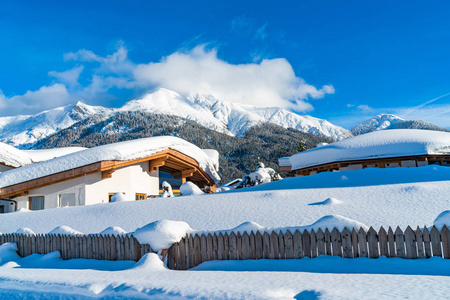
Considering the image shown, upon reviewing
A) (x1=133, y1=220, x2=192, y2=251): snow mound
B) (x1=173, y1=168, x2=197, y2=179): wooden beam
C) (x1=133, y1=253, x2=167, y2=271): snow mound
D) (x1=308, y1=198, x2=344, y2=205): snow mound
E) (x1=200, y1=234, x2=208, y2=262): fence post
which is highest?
(x1=173, y1=168, x2=197, y2=179): wooden beam

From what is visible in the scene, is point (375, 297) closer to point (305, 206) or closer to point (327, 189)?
point (305, 206)

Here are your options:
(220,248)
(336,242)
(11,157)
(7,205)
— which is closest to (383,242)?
(336,242)

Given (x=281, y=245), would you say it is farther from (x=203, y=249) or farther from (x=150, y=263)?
(x=150, y=263)

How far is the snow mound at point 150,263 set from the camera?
808 centimetres

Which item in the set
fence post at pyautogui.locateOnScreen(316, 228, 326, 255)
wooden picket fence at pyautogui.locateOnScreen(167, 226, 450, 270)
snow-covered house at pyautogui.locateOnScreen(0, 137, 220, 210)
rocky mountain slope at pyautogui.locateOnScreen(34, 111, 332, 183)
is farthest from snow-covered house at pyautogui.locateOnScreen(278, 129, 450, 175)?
rocky mountain slope at pyautogui.locateOnScreen(34, 111, 332, 183)

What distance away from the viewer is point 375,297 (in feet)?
16.1

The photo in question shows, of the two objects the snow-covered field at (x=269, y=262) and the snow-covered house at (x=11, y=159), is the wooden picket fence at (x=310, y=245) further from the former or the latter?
the snow-covered house at (x=11, y=159)

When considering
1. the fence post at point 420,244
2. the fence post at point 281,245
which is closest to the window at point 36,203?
the fence post at point 281,245

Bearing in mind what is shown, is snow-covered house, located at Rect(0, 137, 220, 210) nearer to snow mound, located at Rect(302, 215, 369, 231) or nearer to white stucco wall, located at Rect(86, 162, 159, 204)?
white stucco wall, located at Rect(86, 162, 159, 204)

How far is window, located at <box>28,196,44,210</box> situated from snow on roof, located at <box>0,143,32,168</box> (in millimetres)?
3760

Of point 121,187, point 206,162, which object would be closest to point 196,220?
point 121,187

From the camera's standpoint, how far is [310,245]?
7445 millimetres

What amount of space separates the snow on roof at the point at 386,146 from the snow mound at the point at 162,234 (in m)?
13.2

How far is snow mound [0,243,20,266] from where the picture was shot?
425 inches
